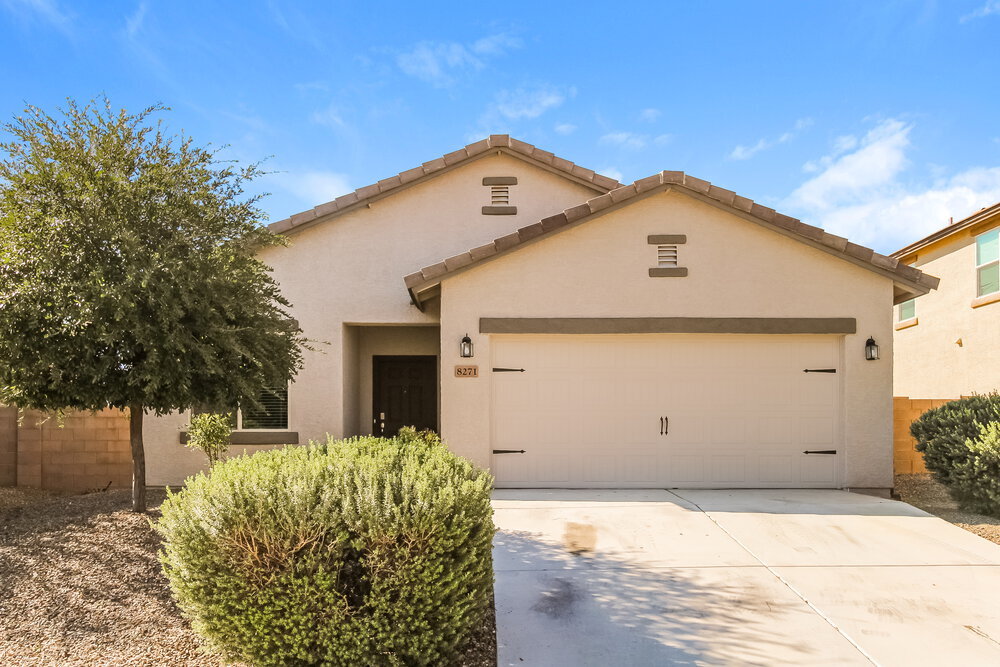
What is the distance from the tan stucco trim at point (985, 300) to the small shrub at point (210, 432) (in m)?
15.1

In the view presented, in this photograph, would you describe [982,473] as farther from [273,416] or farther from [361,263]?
[273,416]

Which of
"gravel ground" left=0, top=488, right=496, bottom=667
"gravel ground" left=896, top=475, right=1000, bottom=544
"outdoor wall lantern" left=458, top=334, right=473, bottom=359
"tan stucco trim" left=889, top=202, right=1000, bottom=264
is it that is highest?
"tan stucco trim" left=889, top=202, right=1000, bottom=264

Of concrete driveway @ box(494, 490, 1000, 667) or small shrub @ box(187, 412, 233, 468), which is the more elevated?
small shrub @ box(187, 412, 233, 468)

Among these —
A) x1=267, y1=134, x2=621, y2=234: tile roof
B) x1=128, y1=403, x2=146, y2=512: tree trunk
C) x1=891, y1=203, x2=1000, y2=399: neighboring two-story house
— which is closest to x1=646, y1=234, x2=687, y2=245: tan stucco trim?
x1=267, y1=134, x2=621, y2=234: tile roof

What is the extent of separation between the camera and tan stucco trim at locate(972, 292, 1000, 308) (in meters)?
12.7

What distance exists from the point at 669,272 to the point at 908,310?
37.0ft

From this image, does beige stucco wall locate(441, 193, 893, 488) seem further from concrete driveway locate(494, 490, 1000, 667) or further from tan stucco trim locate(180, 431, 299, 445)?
tan stucco trim locate(180, 431, 299, 445)

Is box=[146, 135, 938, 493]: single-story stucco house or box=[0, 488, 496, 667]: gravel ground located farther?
box=[146, 135, 938, 493]: single-story stucco house

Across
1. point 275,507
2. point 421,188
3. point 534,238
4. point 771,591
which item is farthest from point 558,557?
point 421,188

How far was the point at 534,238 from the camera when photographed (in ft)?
30.0

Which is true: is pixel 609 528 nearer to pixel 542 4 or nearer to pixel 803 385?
pixel 803 385

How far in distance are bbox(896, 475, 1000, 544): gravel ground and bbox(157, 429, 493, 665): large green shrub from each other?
6.64 metres

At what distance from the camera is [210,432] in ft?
31.0

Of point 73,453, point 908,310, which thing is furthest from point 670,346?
point 908,310
